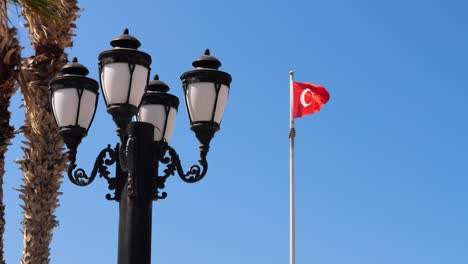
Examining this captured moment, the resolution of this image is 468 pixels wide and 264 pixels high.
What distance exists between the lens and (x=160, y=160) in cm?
745

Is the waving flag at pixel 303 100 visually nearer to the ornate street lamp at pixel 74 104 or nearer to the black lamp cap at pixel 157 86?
the black lamp cap at pixel 157 86

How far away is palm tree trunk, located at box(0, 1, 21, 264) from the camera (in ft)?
36.7

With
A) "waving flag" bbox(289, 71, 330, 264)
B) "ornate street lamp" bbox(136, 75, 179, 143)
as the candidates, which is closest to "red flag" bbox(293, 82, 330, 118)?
"waving flag" bbox(289, 71, 330, 264)

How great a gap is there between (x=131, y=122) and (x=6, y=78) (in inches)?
183

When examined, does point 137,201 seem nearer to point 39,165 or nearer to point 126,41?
point 126,41

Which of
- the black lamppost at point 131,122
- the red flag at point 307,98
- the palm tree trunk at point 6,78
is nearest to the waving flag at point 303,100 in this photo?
the red flag at point 307,98

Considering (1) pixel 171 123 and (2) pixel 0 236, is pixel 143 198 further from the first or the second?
(2) pixel 0 236

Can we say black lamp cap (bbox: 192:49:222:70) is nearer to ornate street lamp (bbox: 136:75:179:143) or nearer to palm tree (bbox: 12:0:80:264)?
ornate street lamp (bbox: 136:75:179:143)

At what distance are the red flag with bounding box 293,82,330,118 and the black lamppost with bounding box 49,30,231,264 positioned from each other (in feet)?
44.6

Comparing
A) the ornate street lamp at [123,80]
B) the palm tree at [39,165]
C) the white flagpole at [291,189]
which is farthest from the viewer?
the white flagpole at [291,189]

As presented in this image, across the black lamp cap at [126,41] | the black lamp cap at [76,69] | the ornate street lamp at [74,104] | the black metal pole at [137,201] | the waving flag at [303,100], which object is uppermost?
the waving flag at [303,100]

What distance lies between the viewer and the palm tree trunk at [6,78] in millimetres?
11172

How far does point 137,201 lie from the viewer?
23.0 ft

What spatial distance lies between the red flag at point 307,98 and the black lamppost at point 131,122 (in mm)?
13605
